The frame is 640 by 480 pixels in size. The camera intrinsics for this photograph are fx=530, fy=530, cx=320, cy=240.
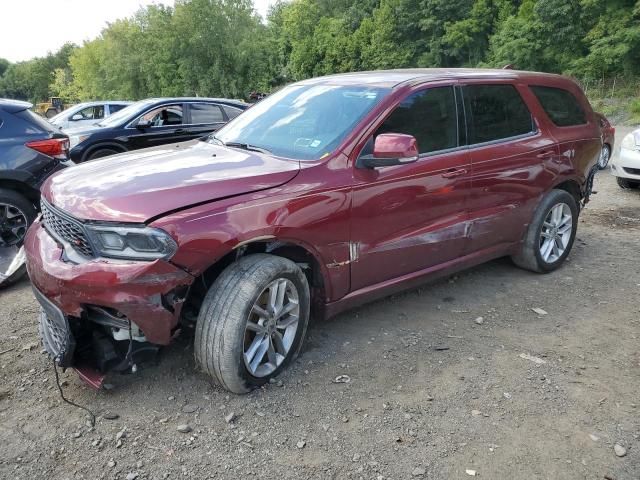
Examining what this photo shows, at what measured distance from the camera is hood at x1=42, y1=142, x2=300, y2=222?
8.75ft

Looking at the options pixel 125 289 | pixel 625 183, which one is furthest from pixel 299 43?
pixel 125 289

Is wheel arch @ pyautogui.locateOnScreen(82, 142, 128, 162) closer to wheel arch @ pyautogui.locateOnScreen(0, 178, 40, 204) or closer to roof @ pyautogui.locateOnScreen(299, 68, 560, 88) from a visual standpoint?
wheel arch @ pyautogui.locateOnScreen(0, 178, 40, 204)

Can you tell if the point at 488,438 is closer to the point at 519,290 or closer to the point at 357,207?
the point at 357,207

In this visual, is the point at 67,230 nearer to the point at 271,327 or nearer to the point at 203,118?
the point at 271,327

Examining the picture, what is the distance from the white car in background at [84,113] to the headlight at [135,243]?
11.6m

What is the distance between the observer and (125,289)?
2543 mm

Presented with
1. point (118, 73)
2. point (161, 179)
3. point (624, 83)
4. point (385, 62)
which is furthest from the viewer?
point (118, 73)

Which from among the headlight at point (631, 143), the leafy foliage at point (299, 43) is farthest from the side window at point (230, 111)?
the leafy foliage at point (299, 43)

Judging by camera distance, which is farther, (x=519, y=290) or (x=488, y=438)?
(x=519, y=290)

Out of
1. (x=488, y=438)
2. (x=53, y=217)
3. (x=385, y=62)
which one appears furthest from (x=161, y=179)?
(x=385, y=62)

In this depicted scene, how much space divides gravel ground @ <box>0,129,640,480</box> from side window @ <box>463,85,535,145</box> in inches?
54.6

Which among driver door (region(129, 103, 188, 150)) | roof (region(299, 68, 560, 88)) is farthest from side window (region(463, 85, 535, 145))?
driver door (region(129, 103, 188, 150))

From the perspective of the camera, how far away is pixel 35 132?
17.4 feet

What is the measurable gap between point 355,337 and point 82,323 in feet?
5.78
